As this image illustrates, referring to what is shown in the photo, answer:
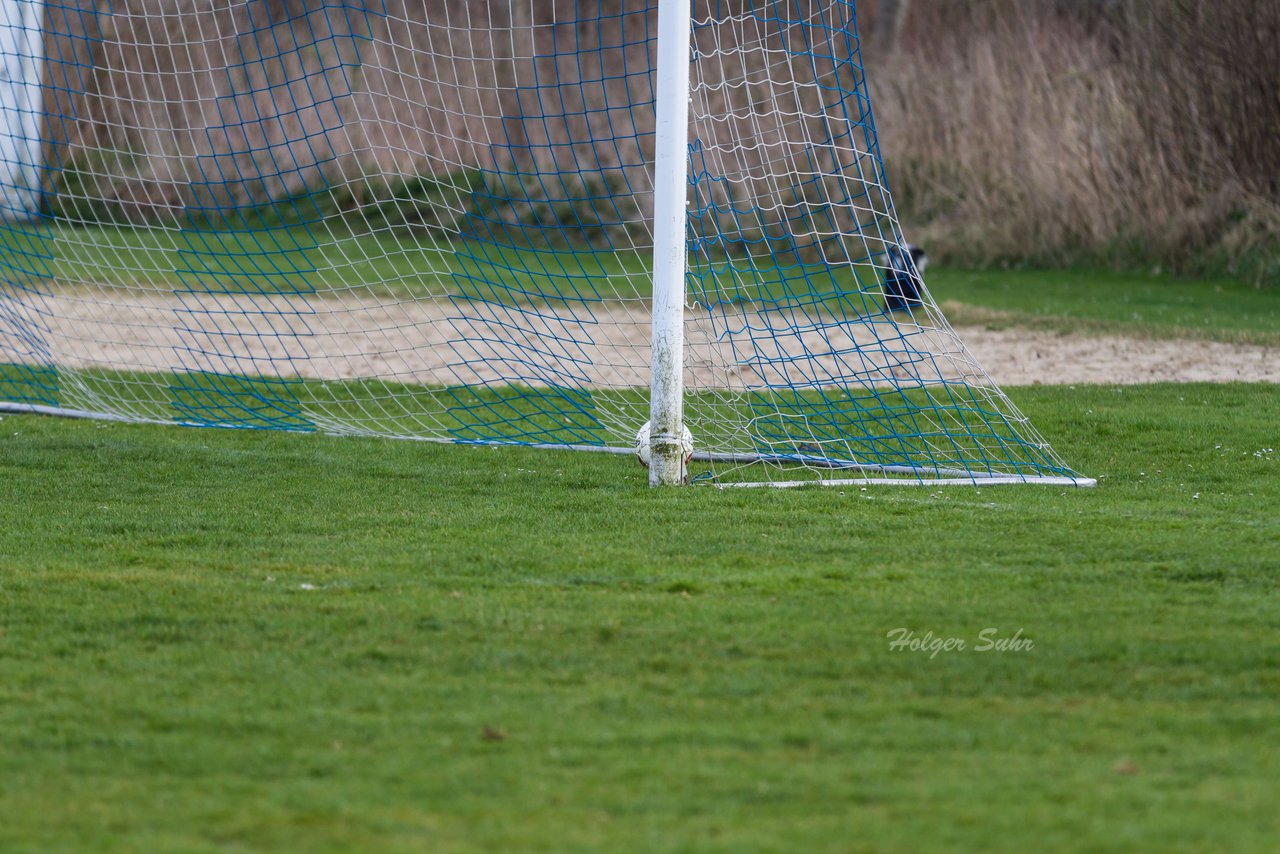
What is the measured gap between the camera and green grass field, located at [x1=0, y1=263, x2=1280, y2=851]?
2.50 metres

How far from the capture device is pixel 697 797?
8.42ft

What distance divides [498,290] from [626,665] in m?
8.22

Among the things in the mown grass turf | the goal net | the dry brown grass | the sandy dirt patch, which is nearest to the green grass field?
the mown grass turf

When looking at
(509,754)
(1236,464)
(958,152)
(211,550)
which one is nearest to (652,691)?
(509,754)

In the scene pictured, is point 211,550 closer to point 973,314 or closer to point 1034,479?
point 1034,479

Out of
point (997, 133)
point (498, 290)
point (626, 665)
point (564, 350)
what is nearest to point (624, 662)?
point (626, 665)

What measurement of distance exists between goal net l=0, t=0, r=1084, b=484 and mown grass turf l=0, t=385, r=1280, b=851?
3.53 feet

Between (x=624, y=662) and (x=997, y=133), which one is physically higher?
(x=997, y=133)

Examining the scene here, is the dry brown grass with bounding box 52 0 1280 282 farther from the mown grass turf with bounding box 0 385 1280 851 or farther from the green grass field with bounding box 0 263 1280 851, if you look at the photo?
the mown grass turf with bounding box 0 385 1280 851

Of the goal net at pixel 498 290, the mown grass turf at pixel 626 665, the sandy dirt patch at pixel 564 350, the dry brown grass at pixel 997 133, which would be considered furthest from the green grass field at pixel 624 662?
the dry brown grass at pixel 997 133

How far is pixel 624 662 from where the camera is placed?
11.0 feet

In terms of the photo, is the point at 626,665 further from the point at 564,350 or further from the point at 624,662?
the point at 564,350

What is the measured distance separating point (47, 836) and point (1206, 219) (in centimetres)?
1296

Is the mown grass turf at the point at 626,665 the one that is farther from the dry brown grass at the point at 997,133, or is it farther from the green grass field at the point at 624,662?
the dry brown grass at the point at 997,133
